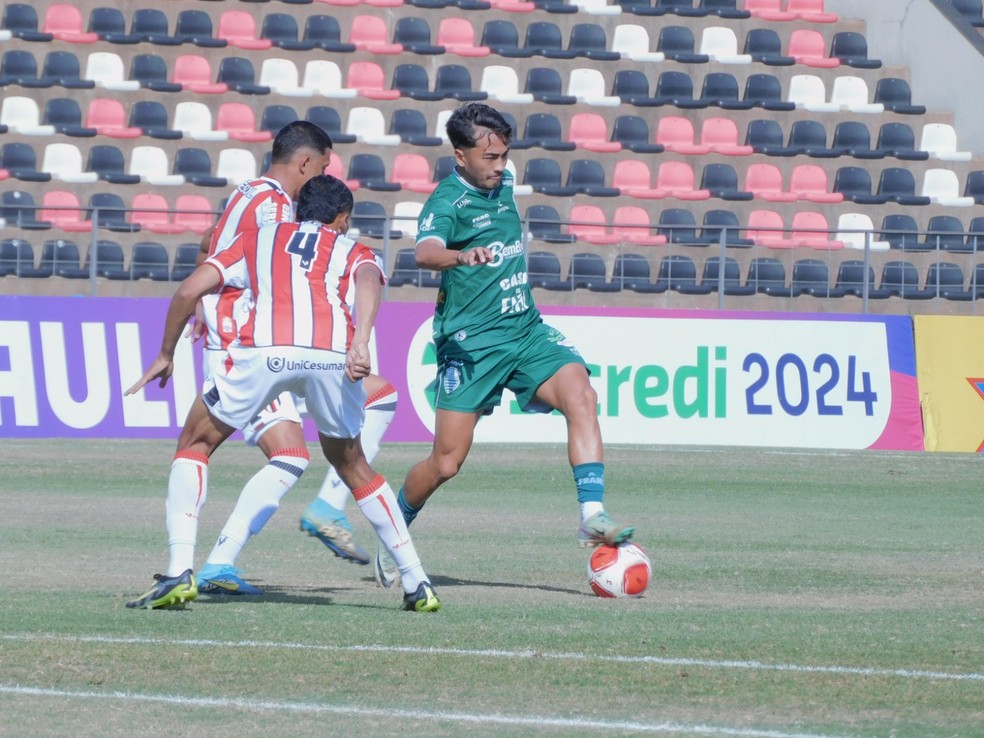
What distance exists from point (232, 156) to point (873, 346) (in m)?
10.4

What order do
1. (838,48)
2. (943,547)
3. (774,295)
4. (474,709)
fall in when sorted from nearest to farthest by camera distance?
(474,709), (943,547), (774,295), (838,48)

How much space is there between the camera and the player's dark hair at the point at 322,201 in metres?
7.26

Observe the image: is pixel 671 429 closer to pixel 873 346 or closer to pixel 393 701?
pixel 873 346

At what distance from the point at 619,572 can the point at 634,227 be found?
15.0 m

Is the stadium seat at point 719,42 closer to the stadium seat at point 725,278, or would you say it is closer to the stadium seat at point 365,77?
the stadium seat at point 365,77

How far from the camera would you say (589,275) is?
21.6m

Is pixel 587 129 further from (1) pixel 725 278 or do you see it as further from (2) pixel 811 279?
(2) pixel 811 279

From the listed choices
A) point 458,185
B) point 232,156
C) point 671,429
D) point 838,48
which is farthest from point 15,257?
point 838,48

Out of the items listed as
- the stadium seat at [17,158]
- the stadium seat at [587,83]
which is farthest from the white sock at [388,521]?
the stadium seat at [587,83]

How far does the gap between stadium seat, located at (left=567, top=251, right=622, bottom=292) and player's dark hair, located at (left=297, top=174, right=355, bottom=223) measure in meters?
14.2

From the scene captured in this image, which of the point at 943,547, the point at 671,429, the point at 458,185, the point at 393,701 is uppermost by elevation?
the point at 458,185

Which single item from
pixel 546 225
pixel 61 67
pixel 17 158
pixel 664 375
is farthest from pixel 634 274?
pixel 61 67

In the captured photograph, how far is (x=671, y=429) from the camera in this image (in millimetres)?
18625

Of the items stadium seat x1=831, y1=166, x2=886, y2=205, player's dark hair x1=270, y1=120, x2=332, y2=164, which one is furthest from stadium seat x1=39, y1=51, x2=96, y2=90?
player's dark hair x1=270, y1=120, x2=332, y2=164
